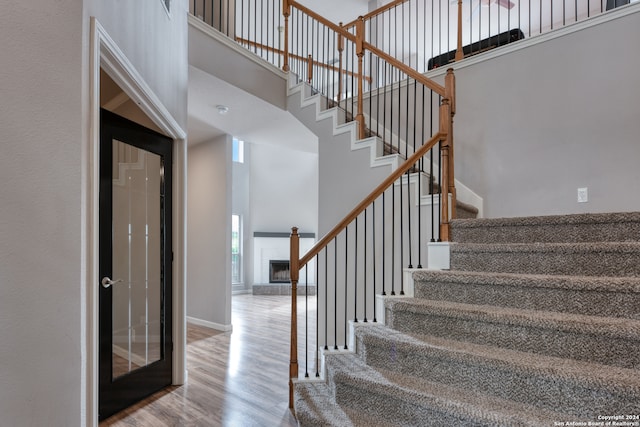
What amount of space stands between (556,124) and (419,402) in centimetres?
279

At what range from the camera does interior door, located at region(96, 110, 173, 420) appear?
2.48m

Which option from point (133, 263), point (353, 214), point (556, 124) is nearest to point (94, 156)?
point (133, 263)

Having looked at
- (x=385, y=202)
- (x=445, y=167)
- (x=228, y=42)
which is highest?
(x=228, y=42)

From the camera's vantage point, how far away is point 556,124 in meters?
3.26

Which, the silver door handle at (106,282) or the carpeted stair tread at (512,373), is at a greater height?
the silver door handle at (106,282)

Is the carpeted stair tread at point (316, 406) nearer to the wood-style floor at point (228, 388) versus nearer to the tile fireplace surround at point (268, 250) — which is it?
the wood-style floor at point (228, 388)

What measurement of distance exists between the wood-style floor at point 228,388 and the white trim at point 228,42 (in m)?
3.22

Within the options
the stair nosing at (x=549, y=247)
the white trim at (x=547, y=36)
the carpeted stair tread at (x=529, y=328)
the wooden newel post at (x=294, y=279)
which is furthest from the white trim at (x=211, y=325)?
the white trim at (x=547, y=36)

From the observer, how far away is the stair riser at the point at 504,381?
1431 millimetres

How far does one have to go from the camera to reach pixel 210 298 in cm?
529

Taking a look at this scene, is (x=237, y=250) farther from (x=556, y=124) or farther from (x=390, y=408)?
(x=390, y=408)
